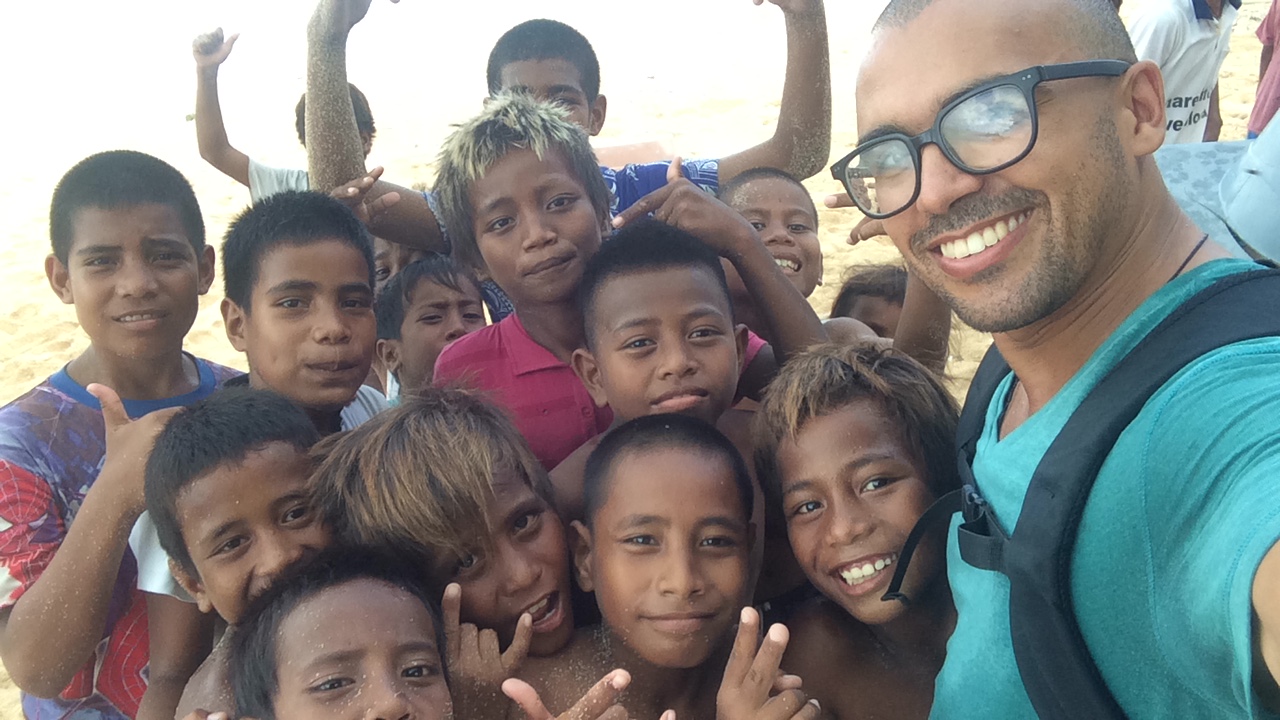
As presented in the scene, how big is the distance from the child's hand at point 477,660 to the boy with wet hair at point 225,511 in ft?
1.20

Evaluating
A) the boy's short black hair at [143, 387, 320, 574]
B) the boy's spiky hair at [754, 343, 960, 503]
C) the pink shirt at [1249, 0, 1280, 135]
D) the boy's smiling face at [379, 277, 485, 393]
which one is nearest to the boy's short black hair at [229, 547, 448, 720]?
the boy's short black hair at [143, 387, 320, 574]

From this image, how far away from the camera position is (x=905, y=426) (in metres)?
2.11

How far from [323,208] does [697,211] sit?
1132 mm

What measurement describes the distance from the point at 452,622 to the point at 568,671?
30 centimetres

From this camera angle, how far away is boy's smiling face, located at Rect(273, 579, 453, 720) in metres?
1.72

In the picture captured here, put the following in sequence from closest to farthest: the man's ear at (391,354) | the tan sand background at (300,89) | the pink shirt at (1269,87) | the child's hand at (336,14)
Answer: the child's hand at (336,14) < the man's ear at (391,354) < the pink shirt at (1269,87) < the tan sand background at (300,89)

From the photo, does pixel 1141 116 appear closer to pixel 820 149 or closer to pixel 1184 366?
pixel 1184 366

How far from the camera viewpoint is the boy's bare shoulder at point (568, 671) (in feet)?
6.64

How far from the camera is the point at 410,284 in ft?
11.7

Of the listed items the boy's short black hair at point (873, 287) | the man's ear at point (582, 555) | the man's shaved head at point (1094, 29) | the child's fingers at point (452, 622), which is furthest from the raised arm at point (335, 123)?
the man's shaved head at point (1094, 29)

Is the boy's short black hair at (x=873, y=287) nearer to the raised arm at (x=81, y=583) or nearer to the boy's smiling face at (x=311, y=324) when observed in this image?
the boy's smiling face at (x=311, y=324)

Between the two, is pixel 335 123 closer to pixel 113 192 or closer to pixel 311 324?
pixel 113 192

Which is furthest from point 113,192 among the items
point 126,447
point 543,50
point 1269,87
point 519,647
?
point 1269,87

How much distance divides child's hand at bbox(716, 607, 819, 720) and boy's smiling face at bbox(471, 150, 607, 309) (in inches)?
54.4
